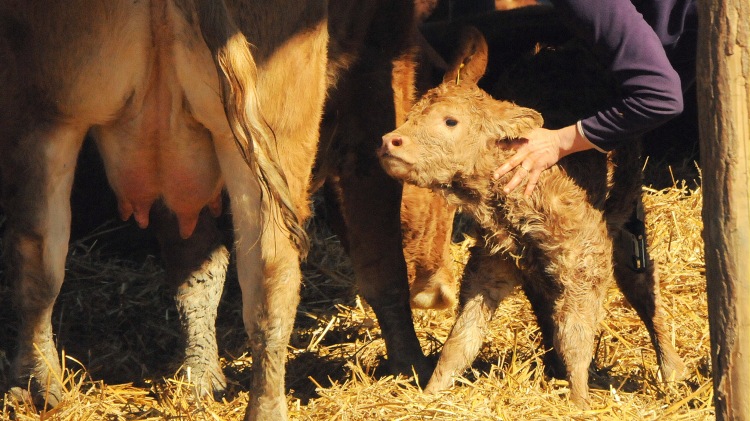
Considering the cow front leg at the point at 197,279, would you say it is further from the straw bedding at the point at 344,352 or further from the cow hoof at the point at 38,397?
the cow hoof at the point at 38,397

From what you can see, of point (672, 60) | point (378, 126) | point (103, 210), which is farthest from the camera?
point (103, 210)

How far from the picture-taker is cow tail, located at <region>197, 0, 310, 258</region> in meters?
3.32

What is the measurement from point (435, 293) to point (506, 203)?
1.37 metres

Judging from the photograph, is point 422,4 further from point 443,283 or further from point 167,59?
point 167,59

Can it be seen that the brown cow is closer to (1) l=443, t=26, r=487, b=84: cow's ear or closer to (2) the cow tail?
(2) the cow tail

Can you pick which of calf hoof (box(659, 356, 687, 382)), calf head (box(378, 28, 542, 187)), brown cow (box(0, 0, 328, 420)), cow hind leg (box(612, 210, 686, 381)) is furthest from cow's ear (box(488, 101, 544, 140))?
calf hoof (box(659, 356, 687, 382))

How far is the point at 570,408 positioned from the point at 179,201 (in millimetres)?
1651

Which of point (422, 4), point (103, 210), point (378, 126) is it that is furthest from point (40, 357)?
point (422, 4)

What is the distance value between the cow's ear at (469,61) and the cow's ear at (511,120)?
→ 148mm

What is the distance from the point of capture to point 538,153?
363 cm

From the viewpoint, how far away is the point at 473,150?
143 inches

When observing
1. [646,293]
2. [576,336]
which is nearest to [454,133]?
[576,336]

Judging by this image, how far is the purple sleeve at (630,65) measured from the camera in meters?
3.49

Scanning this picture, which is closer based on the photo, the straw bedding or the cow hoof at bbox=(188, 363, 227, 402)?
the straw bedding
